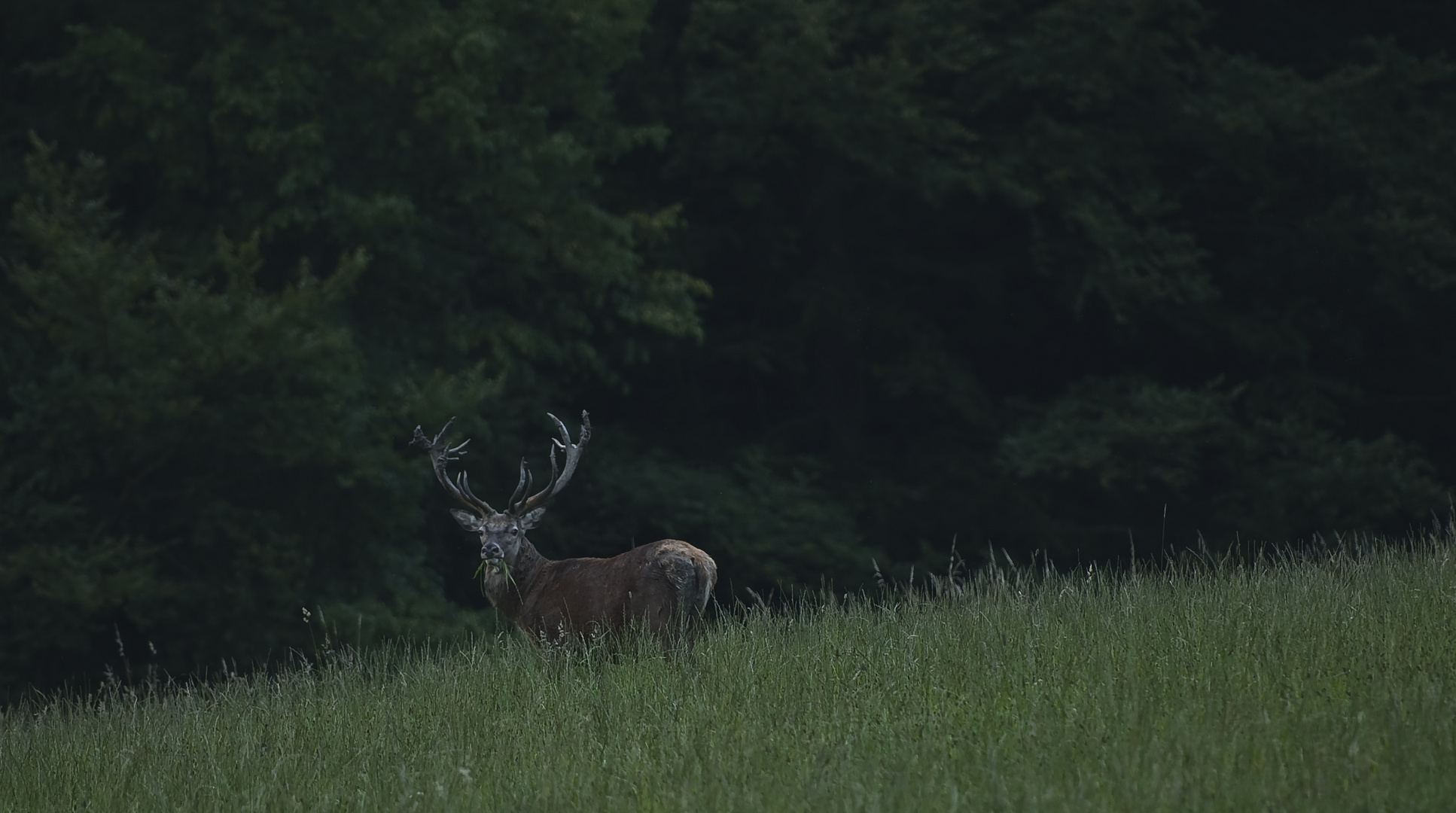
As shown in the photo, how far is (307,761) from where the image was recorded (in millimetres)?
5395

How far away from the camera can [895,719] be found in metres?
5.06

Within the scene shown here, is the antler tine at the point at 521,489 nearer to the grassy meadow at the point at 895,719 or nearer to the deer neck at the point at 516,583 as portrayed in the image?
the deer neck at the point at 516,583

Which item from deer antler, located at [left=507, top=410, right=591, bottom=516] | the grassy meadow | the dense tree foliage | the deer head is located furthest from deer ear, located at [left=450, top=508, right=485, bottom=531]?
the dense tree foliage

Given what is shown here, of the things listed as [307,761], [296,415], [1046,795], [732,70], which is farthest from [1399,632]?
[732,70]

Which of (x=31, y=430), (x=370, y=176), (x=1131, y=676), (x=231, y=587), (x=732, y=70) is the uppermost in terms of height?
(x=732, y=70)

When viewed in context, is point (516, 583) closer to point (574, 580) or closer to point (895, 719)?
point (574, 580)

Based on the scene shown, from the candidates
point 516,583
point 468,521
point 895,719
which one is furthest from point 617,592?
point 895,719

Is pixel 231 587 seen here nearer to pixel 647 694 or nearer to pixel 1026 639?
pixel 647 694

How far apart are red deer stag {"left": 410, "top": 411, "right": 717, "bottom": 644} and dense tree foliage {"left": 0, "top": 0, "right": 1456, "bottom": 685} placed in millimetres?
4918

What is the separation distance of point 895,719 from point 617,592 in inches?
103

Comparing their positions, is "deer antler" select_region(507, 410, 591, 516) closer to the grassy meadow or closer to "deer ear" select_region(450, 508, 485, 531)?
"deer ear" select_region(450, 508, 485, 531)

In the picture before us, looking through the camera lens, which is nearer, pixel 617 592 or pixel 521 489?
pixel 617 592

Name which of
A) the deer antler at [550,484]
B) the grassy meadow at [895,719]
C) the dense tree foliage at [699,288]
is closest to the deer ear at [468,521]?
the deer antler at [550,484]

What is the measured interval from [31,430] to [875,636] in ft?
29.2
